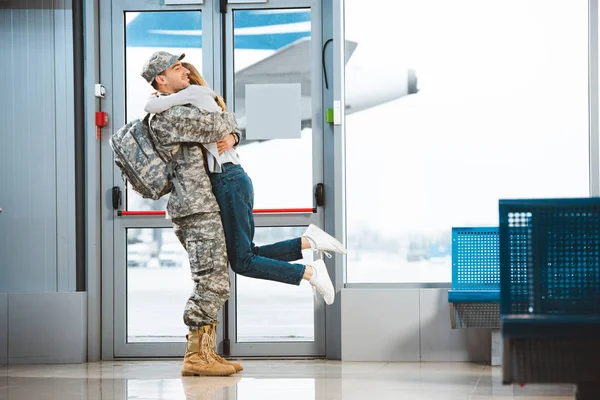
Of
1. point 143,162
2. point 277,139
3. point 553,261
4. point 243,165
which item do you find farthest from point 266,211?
point 553,261

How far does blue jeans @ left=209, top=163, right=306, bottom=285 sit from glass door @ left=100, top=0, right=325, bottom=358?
0.91m

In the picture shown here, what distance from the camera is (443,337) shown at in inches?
194

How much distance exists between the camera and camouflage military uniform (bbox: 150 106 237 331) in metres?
4.24

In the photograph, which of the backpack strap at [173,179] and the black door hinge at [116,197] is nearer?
the backpack strap at [173,179]

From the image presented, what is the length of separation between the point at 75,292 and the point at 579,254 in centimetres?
349

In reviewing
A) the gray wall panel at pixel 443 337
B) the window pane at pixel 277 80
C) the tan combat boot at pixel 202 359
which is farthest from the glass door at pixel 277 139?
the tan combat boot at pixel 202 359

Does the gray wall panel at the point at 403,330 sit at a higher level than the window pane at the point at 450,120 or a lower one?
lower

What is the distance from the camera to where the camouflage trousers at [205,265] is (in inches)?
168

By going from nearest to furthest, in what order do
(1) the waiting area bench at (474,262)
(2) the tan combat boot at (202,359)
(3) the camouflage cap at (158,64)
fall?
(2) the tan combat boot at (202,359), (3) the camouflage cap at (158,64), (1) the waiting area bench at (474,262)

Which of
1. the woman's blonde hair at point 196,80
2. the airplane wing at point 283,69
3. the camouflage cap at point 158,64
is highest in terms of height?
the airplane wing at point 283,69

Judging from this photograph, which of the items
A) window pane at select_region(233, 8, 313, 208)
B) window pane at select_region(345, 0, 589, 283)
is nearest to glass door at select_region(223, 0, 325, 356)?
window pane at select_region(233, 8, 313, 208)

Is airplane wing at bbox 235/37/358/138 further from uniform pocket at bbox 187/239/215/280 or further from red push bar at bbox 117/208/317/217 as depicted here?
uniform pocket at bbox 187/239/215/280

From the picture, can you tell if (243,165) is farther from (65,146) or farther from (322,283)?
(322,283)

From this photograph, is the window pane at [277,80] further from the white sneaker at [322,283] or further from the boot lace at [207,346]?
the boot lace at [207,346]
